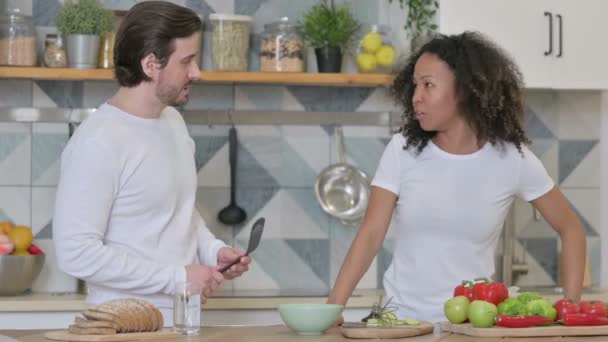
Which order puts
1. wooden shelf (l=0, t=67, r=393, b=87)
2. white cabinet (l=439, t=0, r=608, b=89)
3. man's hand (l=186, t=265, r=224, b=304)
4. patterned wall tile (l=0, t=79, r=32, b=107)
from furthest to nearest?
patterned wall tile (l=0, t=79, r=32, b=107) < white cabinet (l=439, t=0, r=608, b=89) < wooden shelf (l=0, t=67, r=393, b=87) < man's hand (l=186, t=265, r=224, b=304)

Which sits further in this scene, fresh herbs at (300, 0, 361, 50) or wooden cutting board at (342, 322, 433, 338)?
fresh herbs at (300, 0, 361, 50)

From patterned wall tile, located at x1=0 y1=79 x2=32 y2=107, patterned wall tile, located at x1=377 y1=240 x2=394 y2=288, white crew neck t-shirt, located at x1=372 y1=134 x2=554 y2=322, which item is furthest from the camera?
patterned wall tile, located at x1=377 y1=240 x2=394 y2=288

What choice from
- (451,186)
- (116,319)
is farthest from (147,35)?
(451,186)

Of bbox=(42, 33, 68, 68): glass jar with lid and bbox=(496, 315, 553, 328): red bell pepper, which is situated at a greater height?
bbox=(42, 33, 68, 68): glass jar with lid

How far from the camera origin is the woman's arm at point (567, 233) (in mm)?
2781

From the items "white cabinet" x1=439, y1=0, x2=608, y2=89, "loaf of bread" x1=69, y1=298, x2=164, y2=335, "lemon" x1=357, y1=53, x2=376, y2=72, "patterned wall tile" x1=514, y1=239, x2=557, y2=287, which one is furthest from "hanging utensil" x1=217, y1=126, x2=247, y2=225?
"loaf of bread" x1=69, y1=298, x2=164, y2=335

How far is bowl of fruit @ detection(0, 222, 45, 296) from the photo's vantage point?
11.5 ft

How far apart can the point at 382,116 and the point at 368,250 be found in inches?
52.1

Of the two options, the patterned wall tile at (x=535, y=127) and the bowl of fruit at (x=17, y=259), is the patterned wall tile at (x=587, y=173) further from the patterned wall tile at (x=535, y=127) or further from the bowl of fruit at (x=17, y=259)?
the bowl of fruit at (x=17, y=259)

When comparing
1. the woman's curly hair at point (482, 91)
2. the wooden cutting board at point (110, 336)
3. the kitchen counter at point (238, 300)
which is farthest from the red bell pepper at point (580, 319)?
the kitchen counter at point (238, 300)

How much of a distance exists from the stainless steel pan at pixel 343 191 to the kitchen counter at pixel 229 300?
11.5 inches

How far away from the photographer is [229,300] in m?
3.53

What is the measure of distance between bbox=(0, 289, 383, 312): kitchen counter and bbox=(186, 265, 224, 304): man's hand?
1.07 m

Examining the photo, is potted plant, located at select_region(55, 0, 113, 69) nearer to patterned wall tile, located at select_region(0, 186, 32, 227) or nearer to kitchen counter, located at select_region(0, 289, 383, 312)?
patterned wall tile, located at select_region(0, 186, 32, 227)
